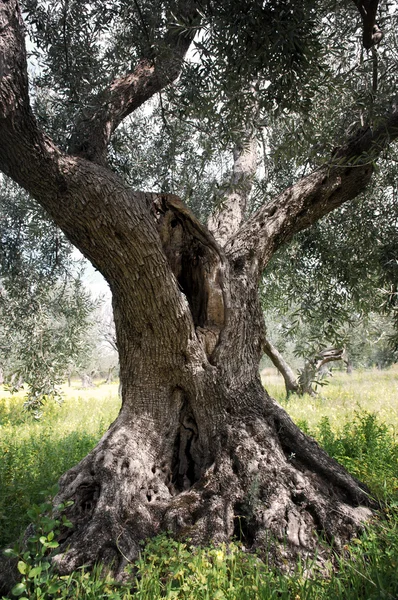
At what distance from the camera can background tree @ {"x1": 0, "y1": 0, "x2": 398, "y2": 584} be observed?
3236mm

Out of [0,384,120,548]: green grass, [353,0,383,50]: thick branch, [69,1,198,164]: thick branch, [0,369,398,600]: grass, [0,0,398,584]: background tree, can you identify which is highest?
[69,1,198,164]: thick branch

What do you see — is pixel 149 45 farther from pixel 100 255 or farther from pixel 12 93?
pixel 100 255

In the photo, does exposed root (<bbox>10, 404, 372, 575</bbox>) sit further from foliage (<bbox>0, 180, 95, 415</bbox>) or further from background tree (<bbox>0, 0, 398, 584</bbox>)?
foliage (<bbox>0, 180, 95, 415</bbox>)

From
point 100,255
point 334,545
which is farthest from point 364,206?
point 334,545

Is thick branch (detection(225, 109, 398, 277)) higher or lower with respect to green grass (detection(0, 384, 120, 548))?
higher

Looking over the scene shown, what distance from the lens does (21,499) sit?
4289mm

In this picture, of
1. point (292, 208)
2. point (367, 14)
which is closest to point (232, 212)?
point (292, 208)

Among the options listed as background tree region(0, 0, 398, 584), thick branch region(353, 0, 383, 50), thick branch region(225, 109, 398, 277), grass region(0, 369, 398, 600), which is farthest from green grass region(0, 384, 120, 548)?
thick branch region(353, 0, 383, 50)

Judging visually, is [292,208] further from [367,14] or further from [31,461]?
[31,461]

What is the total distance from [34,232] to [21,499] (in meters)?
3.56

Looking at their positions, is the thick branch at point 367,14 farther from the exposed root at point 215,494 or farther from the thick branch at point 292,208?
the exposed root at point 215,494

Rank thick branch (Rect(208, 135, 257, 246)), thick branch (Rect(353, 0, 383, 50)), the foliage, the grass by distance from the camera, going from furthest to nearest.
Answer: the foliage
thick branch (Rect(208, 135, 257, 246))
thick branch (Rect(353, 0, 383, 50))
the grass

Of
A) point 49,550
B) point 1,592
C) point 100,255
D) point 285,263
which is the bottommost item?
point 1,592

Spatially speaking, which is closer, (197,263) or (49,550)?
(49,550)
